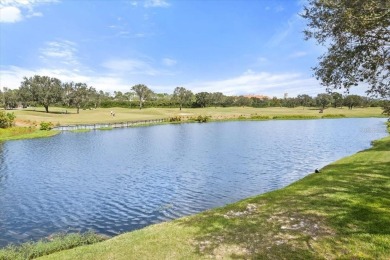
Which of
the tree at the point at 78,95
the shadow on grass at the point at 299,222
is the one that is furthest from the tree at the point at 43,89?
the shadow on grass at the point at 299,222

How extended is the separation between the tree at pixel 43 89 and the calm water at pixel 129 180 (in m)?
100

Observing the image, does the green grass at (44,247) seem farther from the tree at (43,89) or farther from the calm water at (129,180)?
the tree at (43,89)

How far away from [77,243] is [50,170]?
28234 millimetres

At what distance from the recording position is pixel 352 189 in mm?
21406

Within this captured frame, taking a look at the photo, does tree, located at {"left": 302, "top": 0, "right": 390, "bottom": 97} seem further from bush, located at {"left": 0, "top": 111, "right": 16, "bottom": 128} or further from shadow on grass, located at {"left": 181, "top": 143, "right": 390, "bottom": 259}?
bush, located at {"left": 0, "top": 111, "right": 16, "bottom": 128}

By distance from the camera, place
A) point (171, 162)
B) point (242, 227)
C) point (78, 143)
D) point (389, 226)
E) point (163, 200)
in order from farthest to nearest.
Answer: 1. point (78, 143)
2. point (171, 162)
3. point (163, 200)
4. point (242, 227)
5. point (389, 226)

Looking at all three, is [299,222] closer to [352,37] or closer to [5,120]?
[352,37]

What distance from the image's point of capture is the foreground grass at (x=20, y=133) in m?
83.8

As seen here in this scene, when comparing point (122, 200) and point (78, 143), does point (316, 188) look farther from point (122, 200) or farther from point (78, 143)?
point (78, 143)

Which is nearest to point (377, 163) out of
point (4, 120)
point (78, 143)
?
point (78, 143)

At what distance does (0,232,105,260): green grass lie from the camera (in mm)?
17438

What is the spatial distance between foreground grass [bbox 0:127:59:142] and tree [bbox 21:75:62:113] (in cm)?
6517

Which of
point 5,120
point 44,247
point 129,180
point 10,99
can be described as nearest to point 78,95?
point 10,99

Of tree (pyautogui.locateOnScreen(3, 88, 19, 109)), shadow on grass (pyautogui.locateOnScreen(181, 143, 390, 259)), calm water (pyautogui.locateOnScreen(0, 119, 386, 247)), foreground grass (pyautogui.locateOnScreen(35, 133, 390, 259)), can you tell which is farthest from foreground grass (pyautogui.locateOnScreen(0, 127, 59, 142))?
tree (pyautogui.locateOnScreen(3, 88, 19, 109))
